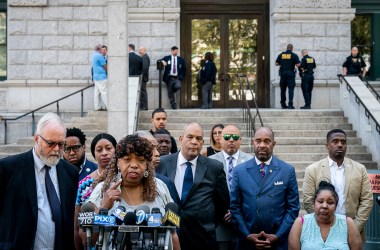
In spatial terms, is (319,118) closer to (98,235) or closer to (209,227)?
(209,227)

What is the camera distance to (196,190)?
905 centimetres

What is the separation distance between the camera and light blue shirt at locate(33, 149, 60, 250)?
6785 millimetres

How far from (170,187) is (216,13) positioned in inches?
749

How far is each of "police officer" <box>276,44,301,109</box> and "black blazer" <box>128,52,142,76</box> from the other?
12.9 feet

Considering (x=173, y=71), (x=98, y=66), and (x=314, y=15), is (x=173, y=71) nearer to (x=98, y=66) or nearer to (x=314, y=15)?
(x=98, y=66)

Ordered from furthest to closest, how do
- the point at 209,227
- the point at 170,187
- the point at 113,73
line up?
the point at 113,73 → the point at 209,227 → the point at 170,187

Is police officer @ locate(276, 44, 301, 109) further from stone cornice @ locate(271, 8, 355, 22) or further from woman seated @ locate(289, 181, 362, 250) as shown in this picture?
woman seated @ locate(289, 181, 362, 250)

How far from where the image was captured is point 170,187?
26.1 feet

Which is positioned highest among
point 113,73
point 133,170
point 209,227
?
point 113,73

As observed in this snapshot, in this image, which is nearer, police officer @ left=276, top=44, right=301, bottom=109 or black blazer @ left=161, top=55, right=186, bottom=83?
police officer @ left=276, top=44, right=301, bottom=109

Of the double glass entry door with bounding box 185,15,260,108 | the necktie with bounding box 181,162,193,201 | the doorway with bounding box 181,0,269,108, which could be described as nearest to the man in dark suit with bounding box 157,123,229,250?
the necktie with bounding box 181,162,193,201

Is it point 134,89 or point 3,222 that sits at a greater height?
point 134,89

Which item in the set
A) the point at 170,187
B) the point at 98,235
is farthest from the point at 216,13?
the point at 98,235

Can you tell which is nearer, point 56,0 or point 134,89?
point 134,89
